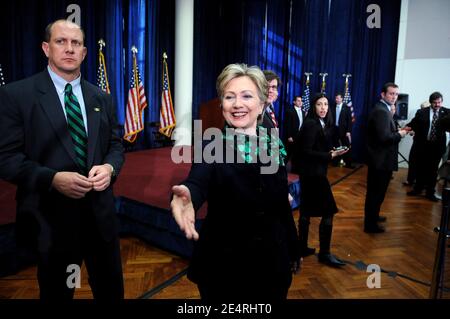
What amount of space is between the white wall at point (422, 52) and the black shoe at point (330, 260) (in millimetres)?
6224

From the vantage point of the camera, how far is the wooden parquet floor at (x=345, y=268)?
8.46 ft

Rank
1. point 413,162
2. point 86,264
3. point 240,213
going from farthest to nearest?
point 413,162
point 86,264
point 240,213

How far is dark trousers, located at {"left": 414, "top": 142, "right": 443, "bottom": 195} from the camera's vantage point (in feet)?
17.9

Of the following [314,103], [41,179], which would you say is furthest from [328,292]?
[41,179]

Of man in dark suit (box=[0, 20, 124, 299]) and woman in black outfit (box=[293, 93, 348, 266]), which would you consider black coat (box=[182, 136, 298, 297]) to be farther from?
woman in black outfit (box=[293, 93, 348, 266])

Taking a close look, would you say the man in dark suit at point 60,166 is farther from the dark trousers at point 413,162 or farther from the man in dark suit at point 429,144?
the dark trousers at point 413,162

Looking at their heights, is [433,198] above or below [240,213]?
below

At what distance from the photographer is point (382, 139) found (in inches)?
138

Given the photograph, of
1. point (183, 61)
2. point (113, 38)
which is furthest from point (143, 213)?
point (183, 61)

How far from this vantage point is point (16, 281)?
2.65 m

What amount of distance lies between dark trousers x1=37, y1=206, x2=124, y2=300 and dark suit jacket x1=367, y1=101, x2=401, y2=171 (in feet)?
9.17

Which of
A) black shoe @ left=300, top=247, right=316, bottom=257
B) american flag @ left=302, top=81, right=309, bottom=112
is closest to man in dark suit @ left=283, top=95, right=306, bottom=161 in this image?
american flag @ left=302, top=81, right=309, bottom=112

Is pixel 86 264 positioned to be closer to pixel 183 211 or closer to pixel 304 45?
pixel 183 211

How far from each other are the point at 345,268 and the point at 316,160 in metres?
0.97
